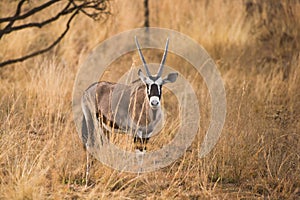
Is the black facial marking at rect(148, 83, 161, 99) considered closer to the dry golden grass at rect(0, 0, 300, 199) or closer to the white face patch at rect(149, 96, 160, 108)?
the white face patch at rect(149, 96, 160, 108)

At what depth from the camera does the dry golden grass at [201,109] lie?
4.05 meters

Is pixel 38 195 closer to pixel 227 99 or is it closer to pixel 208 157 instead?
pixel 208 157

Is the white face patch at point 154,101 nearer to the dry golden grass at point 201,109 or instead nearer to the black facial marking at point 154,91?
the black facial marking at point 154,91

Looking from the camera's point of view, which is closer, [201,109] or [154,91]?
[154,91]

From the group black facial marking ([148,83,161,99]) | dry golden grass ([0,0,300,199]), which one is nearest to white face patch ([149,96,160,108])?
black facial marking ([148,83,161,99])

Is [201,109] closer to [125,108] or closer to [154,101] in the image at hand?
[125,108]

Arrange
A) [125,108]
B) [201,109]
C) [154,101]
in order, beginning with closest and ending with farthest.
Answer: [154,101], [125,108], [201,109]

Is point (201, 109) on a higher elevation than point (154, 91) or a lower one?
lower

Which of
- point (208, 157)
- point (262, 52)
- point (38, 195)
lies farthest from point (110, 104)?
point (262, 52)

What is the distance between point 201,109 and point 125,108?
149 centimetres

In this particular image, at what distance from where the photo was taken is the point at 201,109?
5859 mm

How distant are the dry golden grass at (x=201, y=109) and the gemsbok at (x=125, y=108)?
0.22 meters

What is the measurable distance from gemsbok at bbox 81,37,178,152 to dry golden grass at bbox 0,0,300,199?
8.7 inches

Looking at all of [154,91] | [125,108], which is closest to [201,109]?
[125,108]
